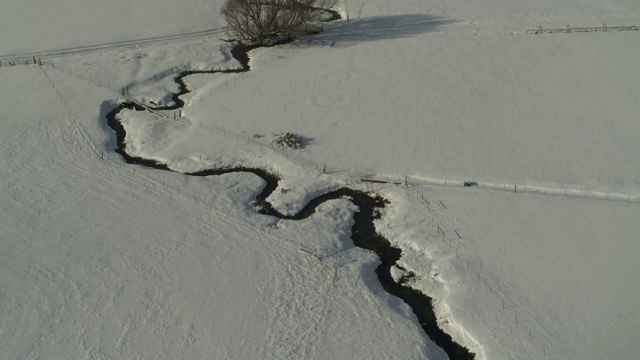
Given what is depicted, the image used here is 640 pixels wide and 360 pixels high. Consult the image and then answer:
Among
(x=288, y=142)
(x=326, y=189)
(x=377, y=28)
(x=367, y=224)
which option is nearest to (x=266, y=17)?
(x=377, y=28)

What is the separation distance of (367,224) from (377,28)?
43.8 feet

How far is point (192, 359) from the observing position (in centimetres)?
1489

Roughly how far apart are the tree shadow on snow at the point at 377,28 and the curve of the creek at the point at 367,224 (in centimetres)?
726

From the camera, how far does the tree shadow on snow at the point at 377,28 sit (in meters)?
29.2

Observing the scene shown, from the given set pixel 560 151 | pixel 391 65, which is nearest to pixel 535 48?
pixel 391 65

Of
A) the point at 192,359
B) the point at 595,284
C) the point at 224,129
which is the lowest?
the point at 595,284

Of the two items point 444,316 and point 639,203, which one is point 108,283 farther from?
point 639,203

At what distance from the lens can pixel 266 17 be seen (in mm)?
28453

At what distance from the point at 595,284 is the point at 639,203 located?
153 inches

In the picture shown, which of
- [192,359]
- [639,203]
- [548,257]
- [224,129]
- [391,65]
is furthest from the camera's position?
[391,65]

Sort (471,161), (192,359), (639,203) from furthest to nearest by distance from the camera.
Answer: (471,161)
(639,203)
(192,359)

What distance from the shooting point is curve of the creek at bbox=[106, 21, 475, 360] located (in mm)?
15944

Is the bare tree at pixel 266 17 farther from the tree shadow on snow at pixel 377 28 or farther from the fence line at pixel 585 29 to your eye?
the fence line at pixel 585 29

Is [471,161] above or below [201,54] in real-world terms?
below
